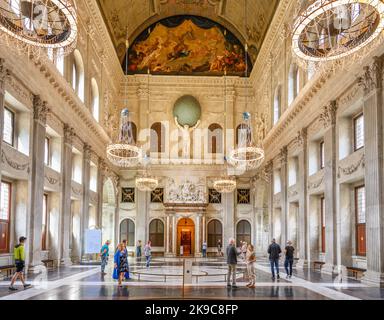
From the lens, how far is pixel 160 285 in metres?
16.7

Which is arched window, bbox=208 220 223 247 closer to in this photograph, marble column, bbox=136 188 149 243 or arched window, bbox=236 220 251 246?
arched window, bbox=236 220 251 246

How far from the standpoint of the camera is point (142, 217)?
4091 cm

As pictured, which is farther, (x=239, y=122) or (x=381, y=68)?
(x=239, y=122)

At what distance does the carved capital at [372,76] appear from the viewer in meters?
16.9

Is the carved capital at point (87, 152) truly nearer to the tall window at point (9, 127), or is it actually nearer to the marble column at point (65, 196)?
the marble column at point (65, 196)

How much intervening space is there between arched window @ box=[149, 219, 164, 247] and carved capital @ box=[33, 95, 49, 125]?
68.7 ft

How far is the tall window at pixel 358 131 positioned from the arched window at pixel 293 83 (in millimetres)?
7103

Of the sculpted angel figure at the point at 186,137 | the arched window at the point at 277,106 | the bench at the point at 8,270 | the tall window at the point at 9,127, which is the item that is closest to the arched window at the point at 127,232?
the sculpted angel figure at the point at 186,137

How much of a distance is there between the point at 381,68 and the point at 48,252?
16.7 meters

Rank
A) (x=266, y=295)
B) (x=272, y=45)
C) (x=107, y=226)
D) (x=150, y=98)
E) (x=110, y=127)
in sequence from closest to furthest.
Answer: (x=266, y=295), (x=272, y=45), (x=110, y=127), (x=107, y=226), (x=150, y=98)

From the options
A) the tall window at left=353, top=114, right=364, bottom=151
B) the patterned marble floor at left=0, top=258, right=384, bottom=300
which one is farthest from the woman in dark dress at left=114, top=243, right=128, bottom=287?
the tall window at left=353, top=114, right=364, bottom=151

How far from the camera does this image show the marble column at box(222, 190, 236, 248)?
1609 inches
